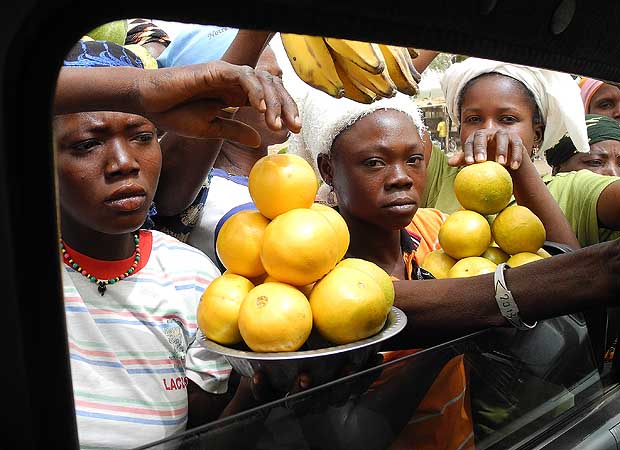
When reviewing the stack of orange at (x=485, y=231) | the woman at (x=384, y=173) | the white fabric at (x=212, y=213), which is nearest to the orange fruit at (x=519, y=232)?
the stack of orange at (x=485, y=231)

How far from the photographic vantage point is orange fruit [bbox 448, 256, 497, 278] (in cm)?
163

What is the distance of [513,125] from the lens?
2.57m

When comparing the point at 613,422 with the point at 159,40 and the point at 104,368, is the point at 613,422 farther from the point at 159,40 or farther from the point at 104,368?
the point at 159,40

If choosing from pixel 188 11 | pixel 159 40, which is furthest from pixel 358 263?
pixel 159 40

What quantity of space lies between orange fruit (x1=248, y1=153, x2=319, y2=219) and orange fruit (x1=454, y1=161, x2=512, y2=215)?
0.71 meters

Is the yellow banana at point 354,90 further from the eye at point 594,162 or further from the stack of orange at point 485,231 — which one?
the eye at point 594,162

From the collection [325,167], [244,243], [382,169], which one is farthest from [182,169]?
[244,243]

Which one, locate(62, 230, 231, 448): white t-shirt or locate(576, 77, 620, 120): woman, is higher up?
locate(576, 77, 620, 120): woman

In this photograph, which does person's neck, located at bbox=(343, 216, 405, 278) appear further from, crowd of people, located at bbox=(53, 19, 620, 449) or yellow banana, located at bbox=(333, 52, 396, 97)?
yellow banana, located at bbox=(333, 52, 396, 97)

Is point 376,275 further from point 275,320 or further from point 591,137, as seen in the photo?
point 591,137

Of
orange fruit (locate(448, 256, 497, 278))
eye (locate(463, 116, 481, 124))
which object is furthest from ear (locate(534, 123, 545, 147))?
orange fruit (locate(448, 256, 497, 278))

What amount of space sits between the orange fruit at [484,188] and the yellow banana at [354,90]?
1.28 ft

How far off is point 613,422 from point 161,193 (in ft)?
4.67

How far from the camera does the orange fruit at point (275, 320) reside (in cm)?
108
